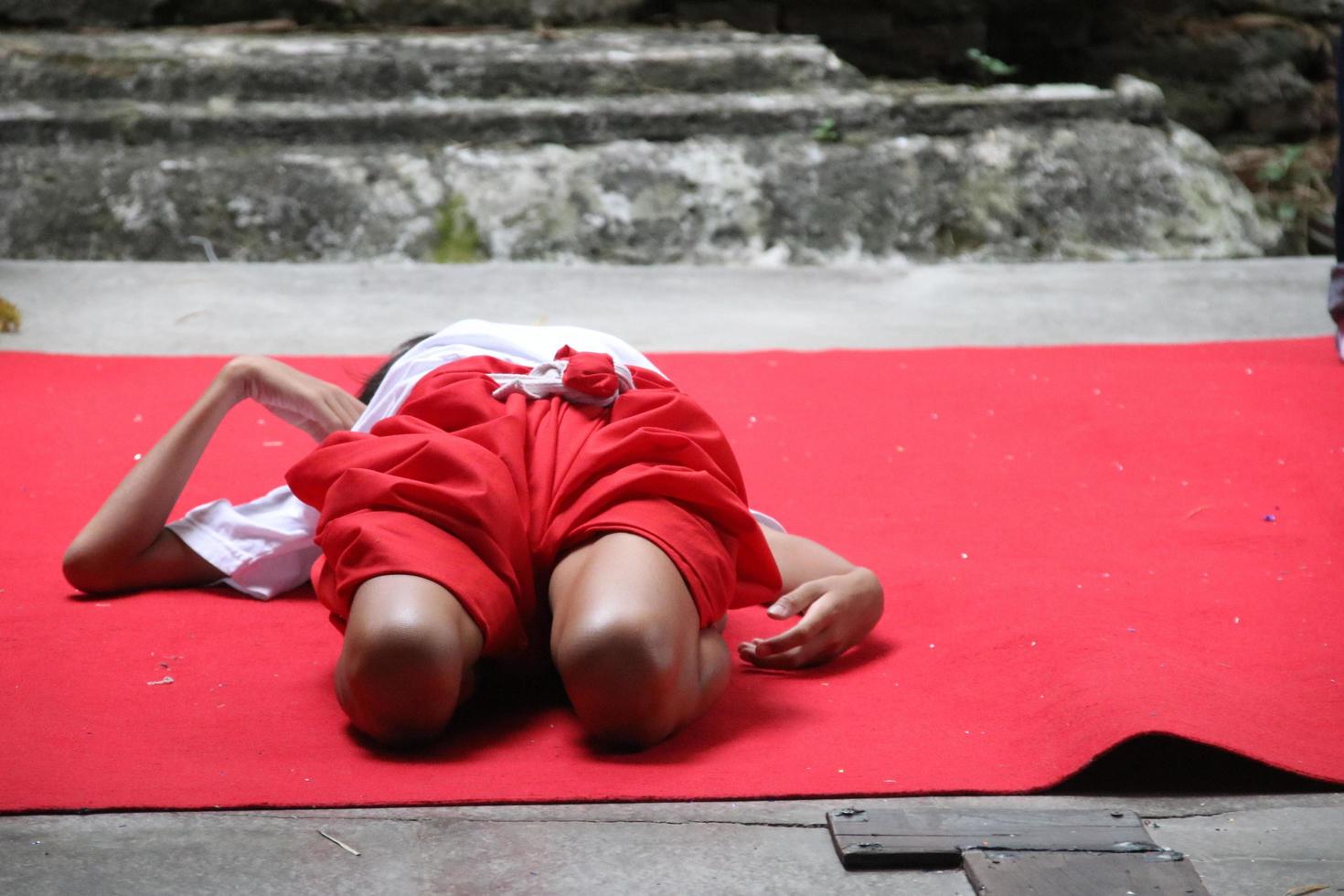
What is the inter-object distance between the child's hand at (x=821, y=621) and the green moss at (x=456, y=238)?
7.52 ft

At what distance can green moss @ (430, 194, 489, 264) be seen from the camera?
3.67 m

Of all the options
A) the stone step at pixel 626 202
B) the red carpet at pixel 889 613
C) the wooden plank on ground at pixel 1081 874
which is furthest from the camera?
the stone step at pixel 626 202

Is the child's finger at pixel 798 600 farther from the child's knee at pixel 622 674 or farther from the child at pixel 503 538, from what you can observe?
the child's knee at pixel 622 674

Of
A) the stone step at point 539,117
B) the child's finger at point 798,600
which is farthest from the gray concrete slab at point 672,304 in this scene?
the child's finger at point 798,600

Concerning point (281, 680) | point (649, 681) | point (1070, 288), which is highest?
point (649, 681)

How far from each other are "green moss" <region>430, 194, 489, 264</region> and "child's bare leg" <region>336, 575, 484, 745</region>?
2.47 m

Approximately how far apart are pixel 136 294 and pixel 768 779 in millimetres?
2476

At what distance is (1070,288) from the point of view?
345 centimetres

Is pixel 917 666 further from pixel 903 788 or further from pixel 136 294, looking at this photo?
pixel 136 294

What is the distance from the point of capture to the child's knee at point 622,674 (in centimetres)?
122

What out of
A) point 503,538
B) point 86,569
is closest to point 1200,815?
point 503,538

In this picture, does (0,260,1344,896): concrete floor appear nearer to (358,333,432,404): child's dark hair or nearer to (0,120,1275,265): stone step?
(0,120,1275,265): stone step

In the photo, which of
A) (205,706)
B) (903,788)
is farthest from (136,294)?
(903,788)

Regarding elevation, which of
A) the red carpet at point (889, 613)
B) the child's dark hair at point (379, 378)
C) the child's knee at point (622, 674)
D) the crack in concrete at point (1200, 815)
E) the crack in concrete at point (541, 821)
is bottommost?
the red carpet at point (889, 613)
